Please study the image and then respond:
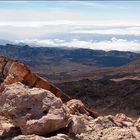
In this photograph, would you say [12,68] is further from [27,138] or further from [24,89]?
[27,138]

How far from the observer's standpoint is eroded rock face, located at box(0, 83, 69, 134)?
55.4 ft

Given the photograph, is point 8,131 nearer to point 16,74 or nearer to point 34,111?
point 34,111

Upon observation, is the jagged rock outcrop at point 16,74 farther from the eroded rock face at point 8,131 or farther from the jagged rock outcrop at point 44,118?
the jagged rock outcrop at point 44,118

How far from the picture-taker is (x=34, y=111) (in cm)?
1717

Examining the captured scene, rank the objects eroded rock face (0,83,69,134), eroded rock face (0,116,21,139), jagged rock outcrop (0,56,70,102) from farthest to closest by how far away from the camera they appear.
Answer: jagged rock outcrop (0,56,70,102) → eroded rock face (0,116,21,139) → eroded rock face (0,83,69,134)

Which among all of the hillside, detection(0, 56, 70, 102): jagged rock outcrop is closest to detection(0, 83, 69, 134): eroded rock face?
detection(0, 56, 70, 102): jagged rock outcrop

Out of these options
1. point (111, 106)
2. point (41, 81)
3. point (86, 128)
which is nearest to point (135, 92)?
point (111, 106)

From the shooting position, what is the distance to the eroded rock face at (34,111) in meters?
16.9

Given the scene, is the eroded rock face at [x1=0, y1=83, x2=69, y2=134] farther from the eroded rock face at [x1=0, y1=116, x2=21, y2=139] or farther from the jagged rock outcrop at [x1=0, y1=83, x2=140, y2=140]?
the eroded rock face at [x1=0, y1=116, x2=21, y2=139]

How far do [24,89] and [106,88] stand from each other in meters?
86.9

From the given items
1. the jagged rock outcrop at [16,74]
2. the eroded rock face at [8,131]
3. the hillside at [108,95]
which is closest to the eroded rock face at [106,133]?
the eroded rock face at [8,131]

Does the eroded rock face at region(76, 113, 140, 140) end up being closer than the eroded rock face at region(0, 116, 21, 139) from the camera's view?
Yes

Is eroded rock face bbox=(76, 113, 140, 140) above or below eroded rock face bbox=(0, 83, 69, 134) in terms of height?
below

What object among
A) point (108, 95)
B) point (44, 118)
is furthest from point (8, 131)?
point (108, 95)
